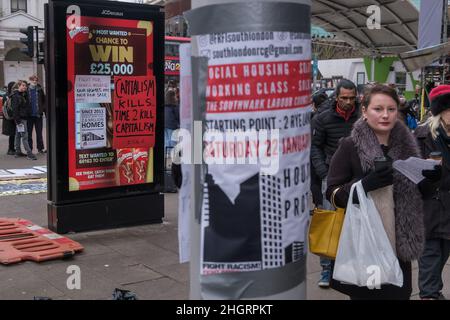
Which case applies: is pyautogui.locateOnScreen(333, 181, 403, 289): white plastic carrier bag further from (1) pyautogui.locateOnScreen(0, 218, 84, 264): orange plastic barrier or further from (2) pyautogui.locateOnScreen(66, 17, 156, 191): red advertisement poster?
(2) pyautogui.locateOnScreen(66, 17, 156, 191): red advertisement poster

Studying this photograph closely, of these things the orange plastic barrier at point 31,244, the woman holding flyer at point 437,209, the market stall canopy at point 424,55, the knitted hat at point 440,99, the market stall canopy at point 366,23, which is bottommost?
the orange plastic barrier at point 31,244

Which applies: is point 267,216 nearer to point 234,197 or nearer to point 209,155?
point 234,197

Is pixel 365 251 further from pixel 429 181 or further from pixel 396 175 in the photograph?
pixel 429 181

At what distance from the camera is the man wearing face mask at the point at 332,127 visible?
5227 mm

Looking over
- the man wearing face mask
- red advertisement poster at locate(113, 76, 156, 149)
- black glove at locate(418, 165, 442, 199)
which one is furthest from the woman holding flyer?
red advertisement poster at locate(113, 76, 156, 149)

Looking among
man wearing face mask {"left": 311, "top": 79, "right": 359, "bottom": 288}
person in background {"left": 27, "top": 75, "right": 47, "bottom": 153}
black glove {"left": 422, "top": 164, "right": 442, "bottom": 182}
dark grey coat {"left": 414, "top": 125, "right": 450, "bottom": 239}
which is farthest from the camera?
person in background {"left": 27, "top": 75, "right": 47, "bottom": 153}

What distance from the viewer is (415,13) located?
24781 mm

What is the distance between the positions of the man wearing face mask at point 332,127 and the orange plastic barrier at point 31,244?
8.85 feet

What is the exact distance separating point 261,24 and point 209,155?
58 cm

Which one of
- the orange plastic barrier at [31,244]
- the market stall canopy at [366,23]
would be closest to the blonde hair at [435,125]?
the orange plastic barrier at [31,244]

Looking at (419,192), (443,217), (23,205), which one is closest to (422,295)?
(443,217)

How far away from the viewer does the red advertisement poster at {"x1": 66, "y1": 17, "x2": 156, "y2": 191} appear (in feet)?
21.7

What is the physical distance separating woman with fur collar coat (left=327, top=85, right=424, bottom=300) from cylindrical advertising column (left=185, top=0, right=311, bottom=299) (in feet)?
3.05

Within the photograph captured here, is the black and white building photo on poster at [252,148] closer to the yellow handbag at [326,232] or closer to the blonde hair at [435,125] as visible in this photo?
the yellow handbag at [326,232]
